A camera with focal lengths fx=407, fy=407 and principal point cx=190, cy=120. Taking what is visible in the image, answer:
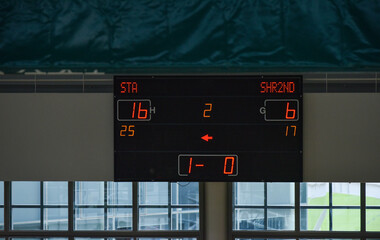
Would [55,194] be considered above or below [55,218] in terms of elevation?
above

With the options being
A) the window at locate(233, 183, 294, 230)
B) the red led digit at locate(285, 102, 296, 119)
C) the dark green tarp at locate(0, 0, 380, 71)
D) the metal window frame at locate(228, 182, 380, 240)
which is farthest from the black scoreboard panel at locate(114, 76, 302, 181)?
the window at locate(233, 183, 294, 230)

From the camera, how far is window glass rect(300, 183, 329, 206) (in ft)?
15.4

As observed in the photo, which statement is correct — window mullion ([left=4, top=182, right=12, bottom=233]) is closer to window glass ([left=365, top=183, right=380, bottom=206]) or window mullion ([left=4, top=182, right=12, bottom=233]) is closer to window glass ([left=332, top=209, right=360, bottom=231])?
window glass ([left=332, top=209, right=360, bottom=231])

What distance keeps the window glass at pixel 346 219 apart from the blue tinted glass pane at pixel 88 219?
107 inches

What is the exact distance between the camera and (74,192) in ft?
15.6

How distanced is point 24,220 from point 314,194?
341 centimetres

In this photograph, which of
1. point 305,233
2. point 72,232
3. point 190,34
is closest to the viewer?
point 190,34

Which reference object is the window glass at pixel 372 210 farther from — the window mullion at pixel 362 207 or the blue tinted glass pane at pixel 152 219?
the blue tinted glass pane at pixel 152 219

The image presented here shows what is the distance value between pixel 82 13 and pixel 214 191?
2.17m

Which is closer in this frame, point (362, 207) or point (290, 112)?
point (290, 112)

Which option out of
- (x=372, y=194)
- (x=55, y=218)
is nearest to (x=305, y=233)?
(x=372, y=194)

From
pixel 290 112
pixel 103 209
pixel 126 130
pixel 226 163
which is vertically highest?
pixel 290 112

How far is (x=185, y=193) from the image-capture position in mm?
4762

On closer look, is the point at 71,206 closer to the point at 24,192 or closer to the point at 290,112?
the point at 24,192
